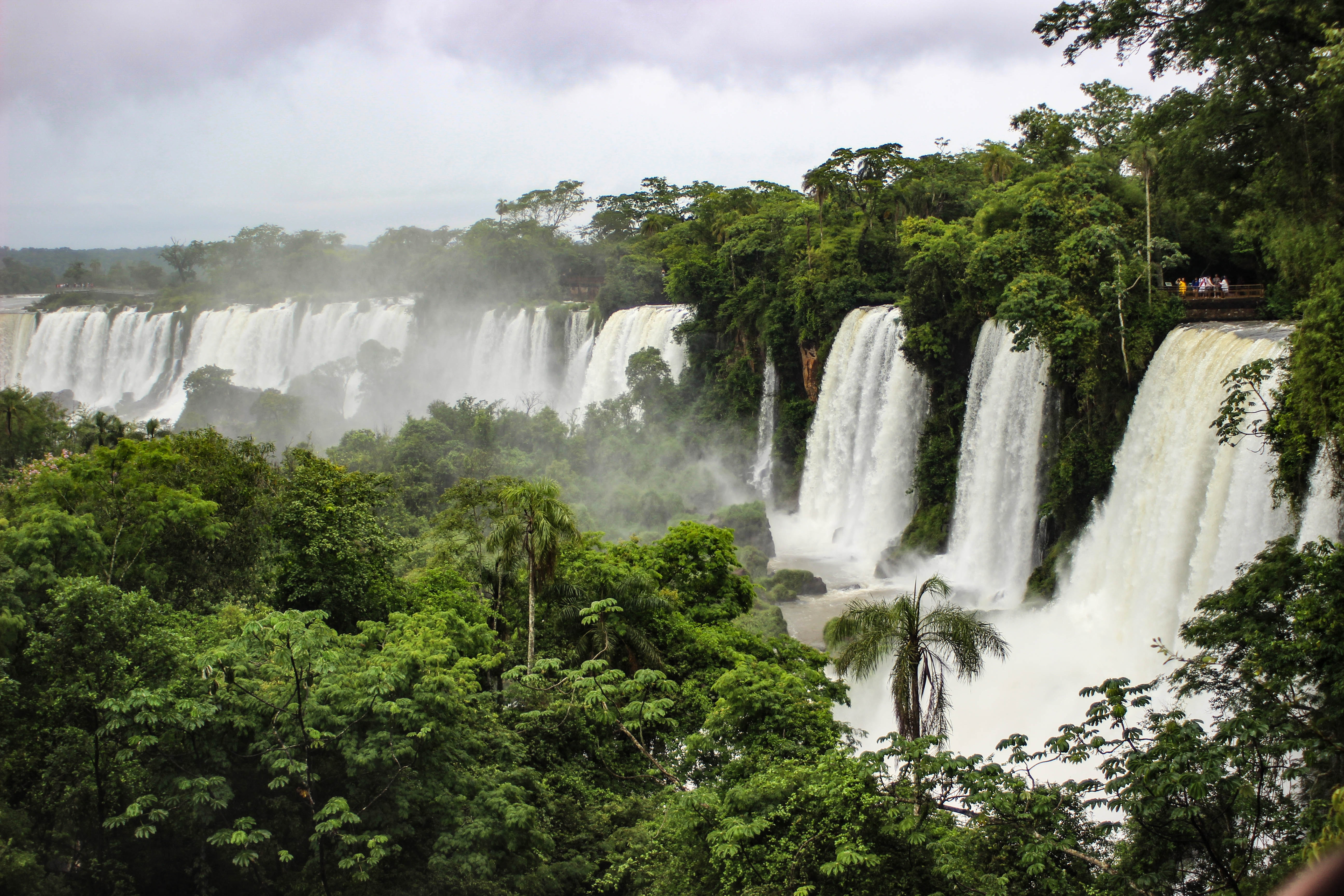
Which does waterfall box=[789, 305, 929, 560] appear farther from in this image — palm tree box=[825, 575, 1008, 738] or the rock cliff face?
palm tree box=[825, 575, 1008, 738]

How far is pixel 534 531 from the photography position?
607 inches

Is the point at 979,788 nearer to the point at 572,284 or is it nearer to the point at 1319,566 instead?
the point at 1319,566

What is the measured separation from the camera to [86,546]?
14172 millimetres

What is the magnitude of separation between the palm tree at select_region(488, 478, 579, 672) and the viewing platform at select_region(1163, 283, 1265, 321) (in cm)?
1528

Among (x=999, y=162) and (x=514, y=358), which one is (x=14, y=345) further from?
(x=999, y=162)

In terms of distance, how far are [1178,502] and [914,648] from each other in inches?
379

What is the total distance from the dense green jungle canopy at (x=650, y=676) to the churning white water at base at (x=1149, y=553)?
0.71 meters

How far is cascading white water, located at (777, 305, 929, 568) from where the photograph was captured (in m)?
31.8

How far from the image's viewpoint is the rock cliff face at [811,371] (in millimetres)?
38250

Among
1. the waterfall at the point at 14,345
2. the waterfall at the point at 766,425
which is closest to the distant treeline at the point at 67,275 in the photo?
the waterfall at the point at 14,345

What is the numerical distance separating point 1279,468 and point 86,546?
18050 millimetres

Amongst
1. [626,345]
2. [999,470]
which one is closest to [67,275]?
[626,345]

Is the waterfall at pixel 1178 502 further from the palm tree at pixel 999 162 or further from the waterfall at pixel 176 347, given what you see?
the waterfall at pixel 176 347

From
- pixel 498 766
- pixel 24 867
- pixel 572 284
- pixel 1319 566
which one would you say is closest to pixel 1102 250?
pixel 1319 566
